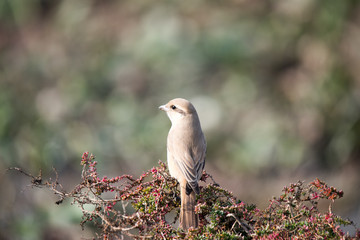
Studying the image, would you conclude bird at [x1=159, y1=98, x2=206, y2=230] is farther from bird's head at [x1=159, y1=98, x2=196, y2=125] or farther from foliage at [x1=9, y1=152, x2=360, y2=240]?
foliage at [x1=9, y1=152, x2=360, y2=240]

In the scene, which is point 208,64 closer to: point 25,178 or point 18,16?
point 25,178

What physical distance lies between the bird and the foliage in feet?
0.38

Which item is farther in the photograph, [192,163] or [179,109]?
[179,109]

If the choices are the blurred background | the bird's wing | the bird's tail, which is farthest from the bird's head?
the blurred background

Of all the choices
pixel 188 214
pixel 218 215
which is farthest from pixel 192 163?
pixel 218 215

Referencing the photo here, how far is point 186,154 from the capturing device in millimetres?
4633

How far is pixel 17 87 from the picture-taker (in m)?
10.7

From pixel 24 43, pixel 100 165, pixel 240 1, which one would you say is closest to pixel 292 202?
pixel 100 165

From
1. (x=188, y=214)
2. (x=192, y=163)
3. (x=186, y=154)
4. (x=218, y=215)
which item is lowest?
(x=218, y=215)

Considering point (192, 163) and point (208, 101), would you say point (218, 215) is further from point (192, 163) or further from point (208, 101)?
point (208, 101)

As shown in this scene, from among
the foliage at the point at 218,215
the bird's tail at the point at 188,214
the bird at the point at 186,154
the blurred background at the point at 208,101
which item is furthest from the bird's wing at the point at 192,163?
the blurred background at the point at 208,101

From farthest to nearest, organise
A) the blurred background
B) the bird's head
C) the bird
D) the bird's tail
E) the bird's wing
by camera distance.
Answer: the blurred background → the bird's head → the bird's wing → the bird → the bird's tail

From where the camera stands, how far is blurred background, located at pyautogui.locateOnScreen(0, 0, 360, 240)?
8.45 meters

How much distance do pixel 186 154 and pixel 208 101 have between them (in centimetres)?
461
